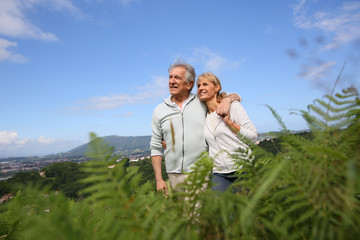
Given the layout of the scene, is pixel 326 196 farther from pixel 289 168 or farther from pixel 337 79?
pixel 337 79

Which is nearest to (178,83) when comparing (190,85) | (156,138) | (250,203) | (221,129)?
(190,85)

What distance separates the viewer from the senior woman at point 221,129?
3.36 metres

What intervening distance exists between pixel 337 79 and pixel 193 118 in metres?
3.48

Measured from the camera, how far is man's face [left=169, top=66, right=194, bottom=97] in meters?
4.68

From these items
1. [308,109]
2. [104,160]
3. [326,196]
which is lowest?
[326,196]

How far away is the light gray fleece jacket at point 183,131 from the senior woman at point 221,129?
251 millimetres

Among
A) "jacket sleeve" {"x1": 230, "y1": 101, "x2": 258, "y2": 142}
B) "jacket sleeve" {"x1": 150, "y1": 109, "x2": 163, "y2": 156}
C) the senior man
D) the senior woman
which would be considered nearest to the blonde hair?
the senior woman

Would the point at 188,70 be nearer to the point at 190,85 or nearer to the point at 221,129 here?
the point at 190,85

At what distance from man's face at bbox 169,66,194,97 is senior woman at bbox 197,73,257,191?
486 millimetres

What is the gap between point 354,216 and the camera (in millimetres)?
Result: 646

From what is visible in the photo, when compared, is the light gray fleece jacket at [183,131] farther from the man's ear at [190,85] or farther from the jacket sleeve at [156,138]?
the man's ear at [190,85]

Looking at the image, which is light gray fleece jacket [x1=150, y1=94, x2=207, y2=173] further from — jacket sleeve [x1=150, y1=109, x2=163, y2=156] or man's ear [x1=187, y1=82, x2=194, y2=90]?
man's ear [x1=187, y1=82, x2=194, y2=90]

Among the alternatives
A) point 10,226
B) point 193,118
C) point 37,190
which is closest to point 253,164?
point 37,190

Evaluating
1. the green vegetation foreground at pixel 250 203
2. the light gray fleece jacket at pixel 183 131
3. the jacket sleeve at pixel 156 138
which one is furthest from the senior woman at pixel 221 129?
the green vegetation foreground at pixel 250 203
